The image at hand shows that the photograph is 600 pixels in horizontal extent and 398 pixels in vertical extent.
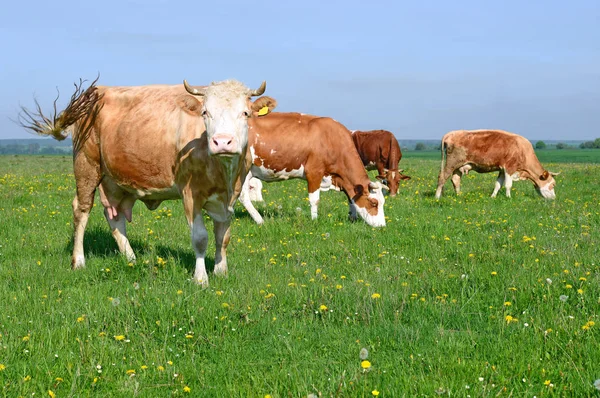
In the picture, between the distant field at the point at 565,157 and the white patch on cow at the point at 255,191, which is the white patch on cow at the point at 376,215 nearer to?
the white patch on cow at the point at 255,191

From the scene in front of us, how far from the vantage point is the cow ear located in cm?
718

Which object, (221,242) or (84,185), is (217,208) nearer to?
(221,242)

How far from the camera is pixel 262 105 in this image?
23.8ft

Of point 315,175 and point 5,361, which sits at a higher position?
point 315,175

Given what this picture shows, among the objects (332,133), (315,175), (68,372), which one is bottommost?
(68,372)

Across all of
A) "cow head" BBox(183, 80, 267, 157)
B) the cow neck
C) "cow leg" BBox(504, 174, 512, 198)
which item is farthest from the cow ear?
"cow leg" BBox(504, 174, 512, 198)

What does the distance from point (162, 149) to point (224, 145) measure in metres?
1.83

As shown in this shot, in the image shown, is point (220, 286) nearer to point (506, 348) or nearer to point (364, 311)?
point (364, 311)

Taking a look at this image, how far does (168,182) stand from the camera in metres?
7.77

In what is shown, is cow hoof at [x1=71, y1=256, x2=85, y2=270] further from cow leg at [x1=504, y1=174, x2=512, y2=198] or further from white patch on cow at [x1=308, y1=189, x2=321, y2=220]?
cow leg at [x1=504, y1=174, x2=512, y2=198]

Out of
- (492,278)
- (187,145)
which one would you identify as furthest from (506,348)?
(187,145)

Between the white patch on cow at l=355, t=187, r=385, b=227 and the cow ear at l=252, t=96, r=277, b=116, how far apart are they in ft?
17.0

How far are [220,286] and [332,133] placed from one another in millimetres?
7163


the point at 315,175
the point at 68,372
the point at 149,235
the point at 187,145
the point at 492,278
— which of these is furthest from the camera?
the point at 315,175
